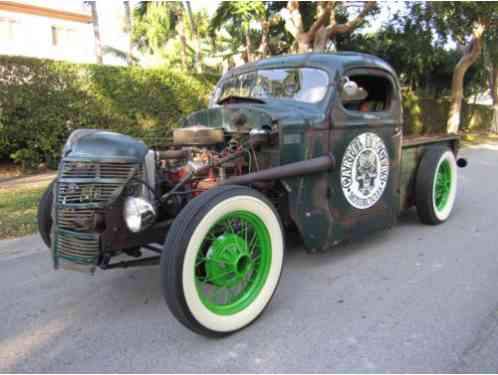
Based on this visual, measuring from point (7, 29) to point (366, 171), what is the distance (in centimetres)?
2314

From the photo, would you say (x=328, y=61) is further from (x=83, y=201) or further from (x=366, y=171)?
(x=83, y=201)

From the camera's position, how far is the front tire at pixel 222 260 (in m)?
2.23

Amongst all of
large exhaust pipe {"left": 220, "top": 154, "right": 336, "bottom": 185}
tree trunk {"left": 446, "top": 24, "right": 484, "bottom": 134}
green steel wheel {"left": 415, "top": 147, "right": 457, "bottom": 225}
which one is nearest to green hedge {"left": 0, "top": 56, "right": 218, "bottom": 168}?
green steel wheel {"left": 415, "top": 147, "right": 457, "bottom": 225}

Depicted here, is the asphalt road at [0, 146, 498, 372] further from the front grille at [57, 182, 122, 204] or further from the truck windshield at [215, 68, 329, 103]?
the truck windshield at [215, 68, 329, 103]

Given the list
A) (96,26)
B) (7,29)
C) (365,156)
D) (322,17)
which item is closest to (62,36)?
(7,29)

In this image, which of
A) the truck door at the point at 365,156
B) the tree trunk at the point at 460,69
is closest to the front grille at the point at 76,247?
the truck door at the point at 365,156

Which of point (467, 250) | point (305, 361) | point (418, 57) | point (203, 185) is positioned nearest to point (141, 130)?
point (203, 185)

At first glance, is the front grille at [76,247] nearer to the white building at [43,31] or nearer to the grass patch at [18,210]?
the grass patch at [18,210]

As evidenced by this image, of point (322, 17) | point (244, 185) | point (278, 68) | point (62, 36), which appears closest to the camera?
point (244, 185)

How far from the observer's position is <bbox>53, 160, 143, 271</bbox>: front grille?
8.33 feet

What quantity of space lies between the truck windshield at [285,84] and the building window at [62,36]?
2213 centimetres

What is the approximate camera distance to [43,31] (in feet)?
70.7

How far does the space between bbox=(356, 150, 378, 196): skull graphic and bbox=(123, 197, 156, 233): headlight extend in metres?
1.93

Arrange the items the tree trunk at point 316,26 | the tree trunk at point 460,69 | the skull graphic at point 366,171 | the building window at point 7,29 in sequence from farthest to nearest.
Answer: the building window at point 7,29
the tree trunk at point 460,69
the tree trunk at point 316,26
the skull graphic at point 366,171
